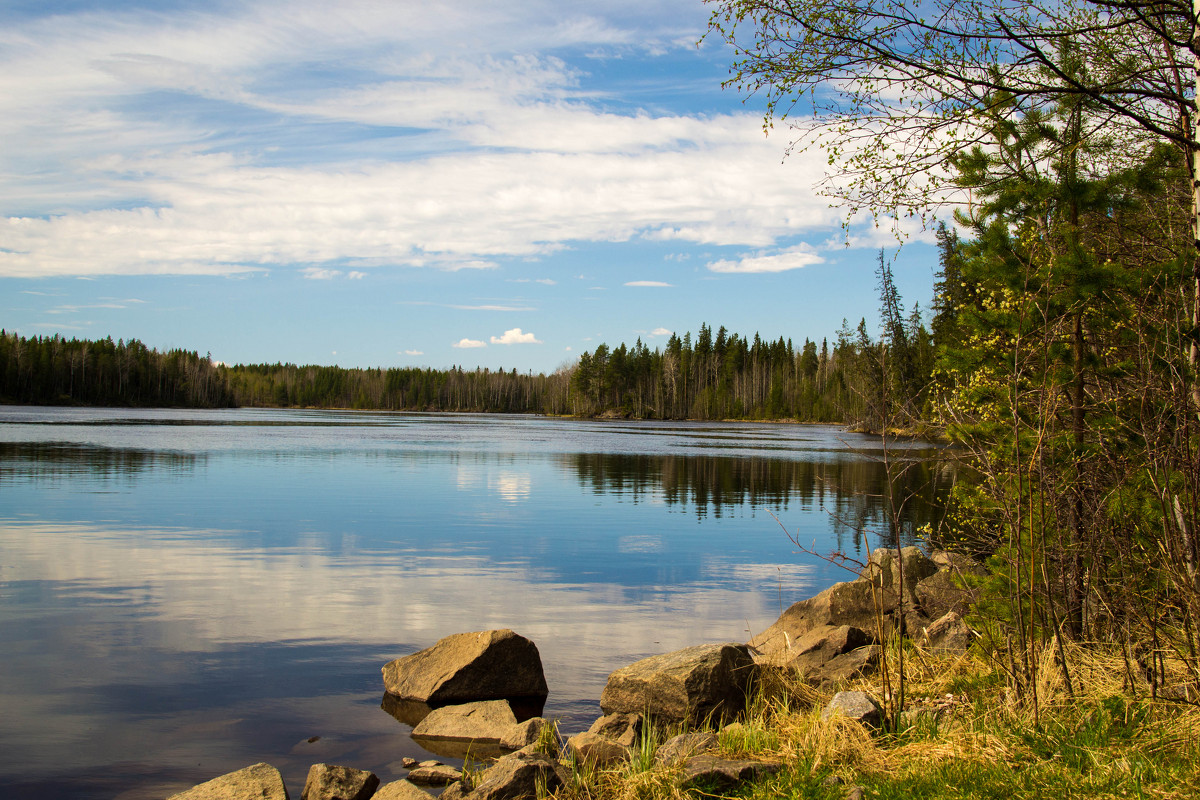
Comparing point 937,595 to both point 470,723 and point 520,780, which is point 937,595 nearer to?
point 470,723

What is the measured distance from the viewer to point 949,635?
1005 centimetres

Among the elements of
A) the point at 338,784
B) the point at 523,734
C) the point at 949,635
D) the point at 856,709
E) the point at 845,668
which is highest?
the point at 856,709

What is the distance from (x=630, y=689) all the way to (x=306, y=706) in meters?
3.78

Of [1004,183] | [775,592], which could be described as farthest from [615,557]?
[1004,183]

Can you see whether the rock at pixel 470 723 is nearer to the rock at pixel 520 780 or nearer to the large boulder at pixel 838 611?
the rock at pixel 520 780

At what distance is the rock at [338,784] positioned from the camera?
23.5ft

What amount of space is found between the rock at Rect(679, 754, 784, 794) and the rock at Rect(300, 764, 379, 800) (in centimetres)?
307

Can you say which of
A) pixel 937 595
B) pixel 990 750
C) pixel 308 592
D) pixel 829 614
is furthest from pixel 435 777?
pixel 937 595

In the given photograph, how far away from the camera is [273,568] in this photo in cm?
1650

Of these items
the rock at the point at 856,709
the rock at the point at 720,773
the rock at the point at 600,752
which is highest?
the rock at the point at 856,709

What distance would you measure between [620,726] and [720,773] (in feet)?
9.35

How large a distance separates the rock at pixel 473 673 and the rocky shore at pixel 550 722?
0.01 meters

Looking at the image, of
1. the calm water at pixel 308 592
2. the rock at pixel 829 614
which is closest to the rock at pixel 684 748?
the calm water at pixel 308 592

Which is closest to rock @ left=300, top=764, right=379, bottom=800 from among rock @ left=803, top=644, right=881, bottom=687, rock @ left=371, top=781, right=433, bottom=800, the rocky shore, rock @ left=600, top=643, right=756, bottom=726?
the rocky shore
